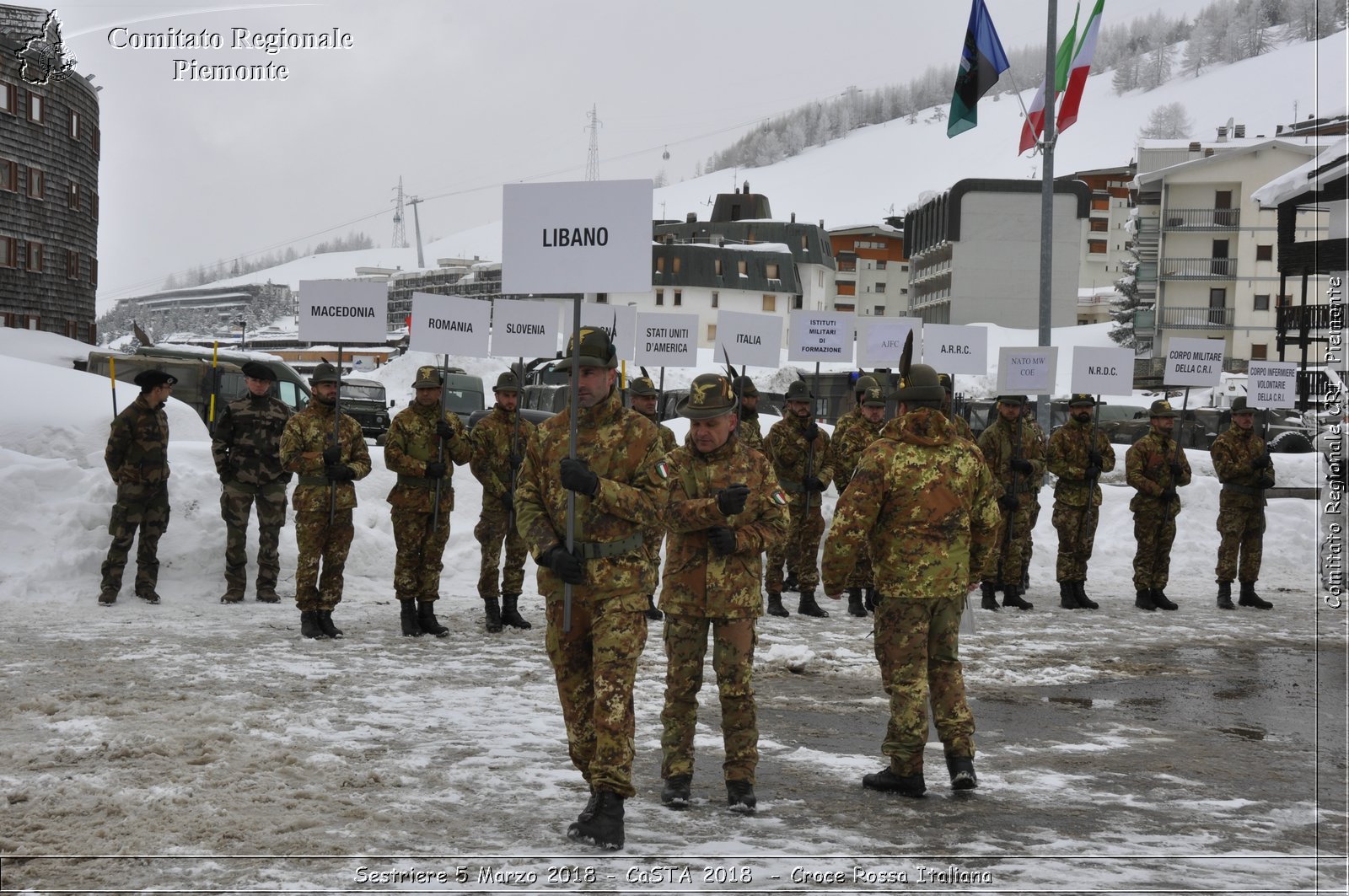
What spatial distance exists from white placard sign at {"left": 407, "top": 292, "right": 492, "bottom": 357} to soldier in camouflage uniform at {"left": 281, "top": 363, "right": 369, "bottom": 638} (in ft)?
5.22

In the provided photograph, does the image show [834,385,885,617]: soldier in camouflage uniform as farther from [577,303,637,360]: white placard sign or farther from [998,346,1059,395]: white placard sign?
[577,303,637,360]: white placard sign

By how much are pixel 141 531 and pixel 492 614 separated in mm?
3555

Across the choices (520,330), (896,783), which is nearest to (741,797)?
(896,783)

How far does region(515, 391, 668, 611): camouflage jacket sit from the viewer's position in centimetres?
526

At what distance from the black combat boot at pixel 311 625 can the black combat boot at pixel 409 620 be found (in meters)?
0.65

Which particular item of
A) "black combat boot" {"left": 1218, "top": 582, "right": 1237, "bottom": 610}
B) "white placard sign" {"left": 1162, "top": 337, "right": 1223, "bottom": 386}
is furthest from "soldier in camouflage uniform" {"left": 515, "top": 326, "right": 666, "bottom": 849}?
"white placard sign" {"left": 1162, "top": 337, "right": 1223, "bottom": 386}

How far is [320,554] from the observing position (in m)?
10.1

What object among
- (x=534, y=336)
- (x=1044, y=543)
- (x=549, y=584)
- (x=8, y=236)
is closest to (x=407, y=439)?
(x=534, y=336)

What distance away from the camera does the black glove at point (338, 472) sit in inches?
385

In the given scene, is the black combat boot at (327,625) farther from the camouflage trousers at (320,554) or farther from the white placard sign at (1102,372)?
the white placard sign at (1102,372)

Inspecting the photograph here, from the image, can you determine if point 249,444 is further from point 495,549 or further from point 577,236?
point 577,236

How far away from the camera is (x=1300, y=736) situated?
7.66 metres

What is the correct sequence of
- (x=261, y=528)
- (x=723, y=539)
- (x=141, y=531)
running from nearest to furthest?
1. (x=723, y=539)
2. (x=141, y=531)
3. (x=261, y=528)

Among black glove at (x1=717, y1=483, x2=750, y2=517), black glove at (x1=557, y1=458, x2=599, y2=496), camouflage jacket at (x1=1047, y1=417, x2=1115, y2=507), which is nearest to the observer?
black glove at (x1=557, y1=458, x2=599, y2=496)
